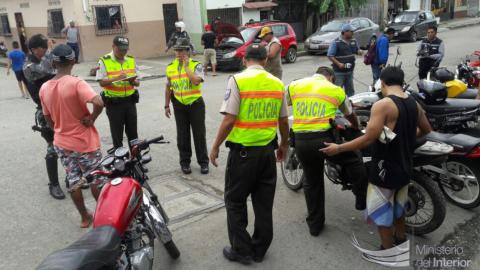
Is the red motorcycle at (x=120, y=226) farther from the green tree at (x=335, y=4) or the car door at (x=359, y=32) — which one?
the green tree at (x=335, y=4)

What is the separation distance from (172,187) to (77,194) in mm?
1360

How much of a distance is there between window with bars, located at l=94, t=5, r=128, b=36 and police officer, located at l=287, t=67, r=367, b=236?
15.0 m

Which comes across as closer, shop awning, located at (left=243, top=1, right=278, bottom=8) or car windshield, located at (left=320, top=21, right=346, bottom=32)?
car windshield, located at (left=320, top=21, right=346, bottom=32)

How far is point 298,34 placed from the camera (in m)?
25.3

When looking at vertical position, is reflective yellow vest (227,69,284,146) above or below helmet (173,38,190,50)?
below

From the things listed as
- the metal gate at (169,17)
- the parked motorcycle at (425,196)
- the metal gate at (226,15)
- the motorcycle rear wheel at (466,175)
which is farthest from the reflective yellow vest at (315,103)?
the metal gate at (226,15)

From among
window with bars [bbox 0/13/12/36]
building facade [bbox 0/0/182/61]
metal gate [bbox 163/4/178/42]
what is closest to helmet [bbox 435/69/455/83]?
building facade [bbox 0/0/182/61]

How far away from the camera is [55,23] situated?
17.6m

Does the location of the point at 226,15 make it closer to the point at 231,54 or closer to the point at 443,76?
the point at 231,54

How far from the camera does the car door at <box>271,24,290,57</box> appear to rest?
16.1 meters

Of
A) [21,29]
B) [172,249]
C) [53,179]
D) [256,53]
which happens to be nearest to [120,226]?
[172,249]

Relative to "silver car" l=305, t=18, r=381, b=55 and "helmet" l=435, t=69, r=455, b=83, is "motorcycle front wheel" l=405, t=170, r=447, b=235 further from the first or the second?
"silver car" l=305, t=18, r=381, b=55

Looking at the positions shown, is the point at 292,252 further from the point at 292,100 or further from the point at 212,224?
the point at 292,100

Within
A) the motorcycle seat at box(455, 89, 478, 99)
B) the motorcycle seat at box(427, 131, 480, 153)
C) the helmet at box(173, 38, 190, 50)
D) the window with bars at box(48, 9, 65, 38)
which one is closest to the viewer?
the motorcycle seat at box(427, 131, 480, 153)
